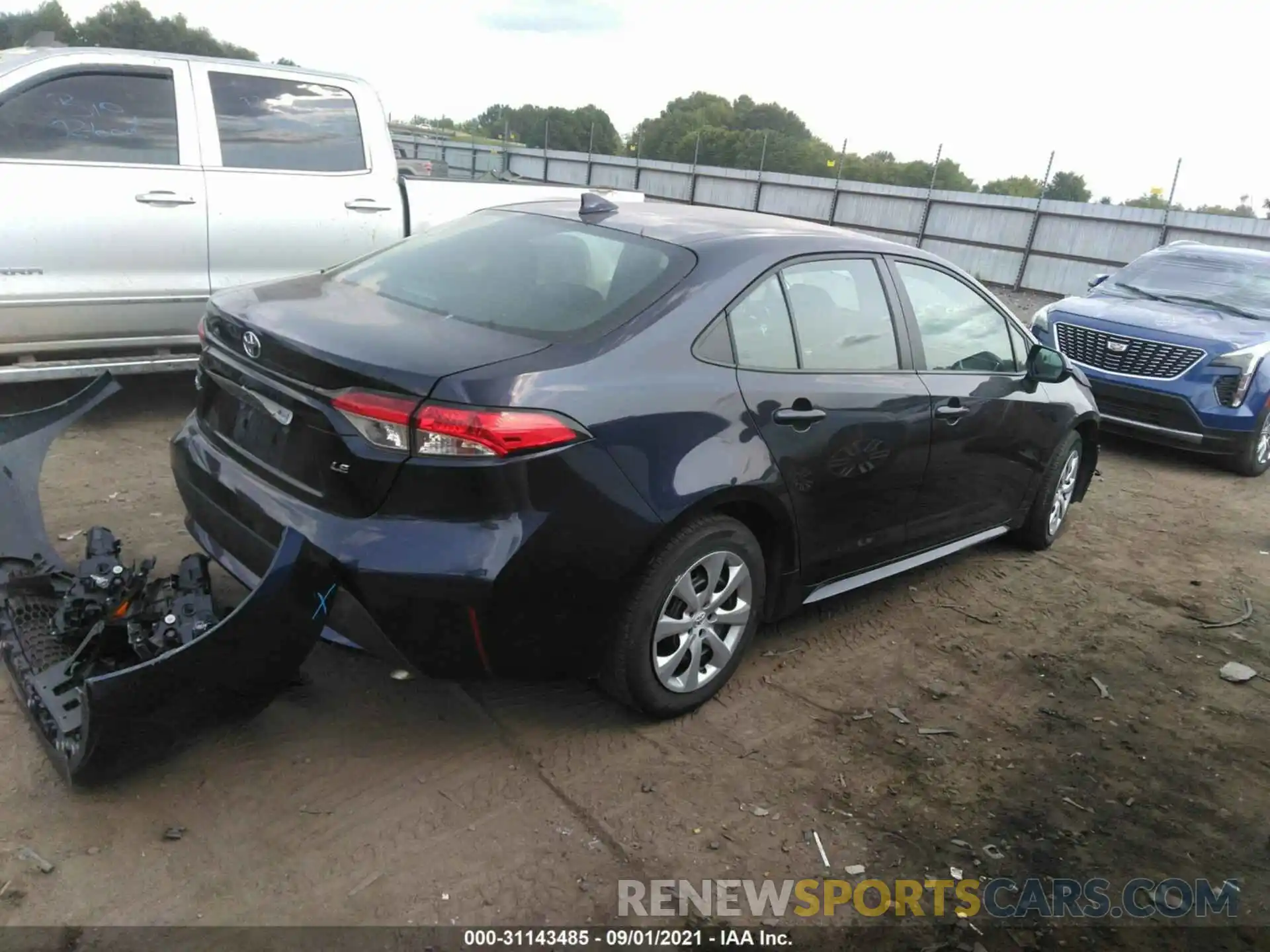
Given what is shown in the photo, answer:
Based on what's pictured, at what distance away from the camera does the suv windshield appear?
838cm

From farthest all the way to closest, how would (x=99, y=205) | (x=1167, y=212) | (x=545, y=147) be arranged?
(x=545, y=147) → (x=1167, y=212) → (x=99, y=205)

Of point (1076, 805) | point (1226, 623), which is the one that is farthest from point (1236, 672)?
point (1076, 805)

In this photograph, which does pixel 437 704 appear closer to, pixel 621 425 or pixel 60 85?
pixel 621 425

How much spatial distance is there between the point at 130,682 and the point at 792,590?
2.23 metres

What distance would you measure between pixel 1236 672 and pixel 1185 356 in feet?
13.6

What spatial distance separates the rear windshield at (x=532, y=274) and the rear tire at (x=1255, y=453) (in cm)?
626

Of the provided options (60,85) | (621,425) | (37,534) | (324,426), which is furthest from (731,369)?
(60,85)

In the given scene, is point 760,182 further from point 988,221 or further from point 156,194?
point 156,194

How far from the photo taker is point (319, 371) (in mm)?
2762

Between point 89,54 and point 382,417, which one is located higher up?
point 89,54

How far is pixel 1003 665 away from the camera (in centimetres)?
410

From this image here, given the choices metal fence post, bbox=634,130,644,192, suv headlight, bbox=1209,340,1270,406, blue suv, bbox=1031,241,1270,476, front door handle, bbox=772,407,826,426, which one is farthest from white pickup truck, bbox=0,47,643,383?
metal fence post, bbox=634,130,644,192

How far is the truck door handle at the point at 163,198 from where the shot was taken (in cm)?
528

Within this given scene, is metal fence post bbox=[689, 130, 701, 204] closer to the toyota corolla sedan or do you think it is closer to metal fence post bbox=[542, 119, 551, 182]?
metal fence post bbox=[542, 119, 551, 182]
